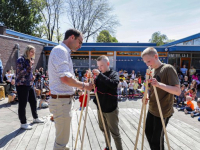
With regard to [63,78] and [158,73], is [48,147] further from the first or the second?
[158,73]

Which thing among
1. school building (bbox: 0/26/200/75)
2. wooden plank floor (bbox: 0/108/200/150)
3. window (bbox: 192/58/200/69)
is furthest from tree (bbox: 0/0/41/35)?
wooden plank floor (bbox: 0/108/200/150)

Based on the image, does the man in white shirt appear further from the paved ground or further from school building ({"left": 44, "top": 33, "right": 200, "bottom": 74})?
school building ({"left": 44, "top": 33, "right": 200, "bottom": 74})

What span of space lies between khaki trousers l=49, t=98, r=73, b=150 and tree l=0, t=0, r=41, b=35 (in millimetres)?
23722

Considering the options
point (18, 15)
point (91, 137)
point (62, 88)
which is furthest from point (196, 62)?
point (18, 15)

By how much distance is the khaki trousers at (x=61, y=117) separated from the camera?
7.00 feet

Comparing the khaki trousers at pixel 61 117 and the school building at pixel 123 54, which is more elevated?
the school building at pixel 123 54

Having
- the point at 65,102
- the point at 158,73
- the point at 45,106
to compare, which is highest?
the point at 158,73

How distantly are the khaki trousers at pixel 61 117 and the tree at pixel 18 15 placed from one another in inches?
934

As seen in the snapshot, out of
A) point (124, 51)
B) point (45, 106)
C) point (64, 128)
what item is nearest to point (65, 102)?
point (64, 128)

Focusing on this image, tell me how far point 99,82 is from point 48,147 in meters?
1.63

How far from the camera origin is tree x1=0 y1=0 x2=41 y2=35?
2133 centimetres

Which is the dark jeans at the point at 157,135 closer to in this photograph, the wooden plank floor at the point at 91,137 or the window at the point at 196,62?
the wooden plank floor at the point at 91,137

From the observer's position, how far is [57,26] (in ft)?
96.6

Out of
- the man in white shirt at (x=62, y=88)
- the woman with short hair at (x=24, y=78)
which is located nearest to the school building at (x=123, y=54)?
the woman with short hair at (x=24, y=78)
